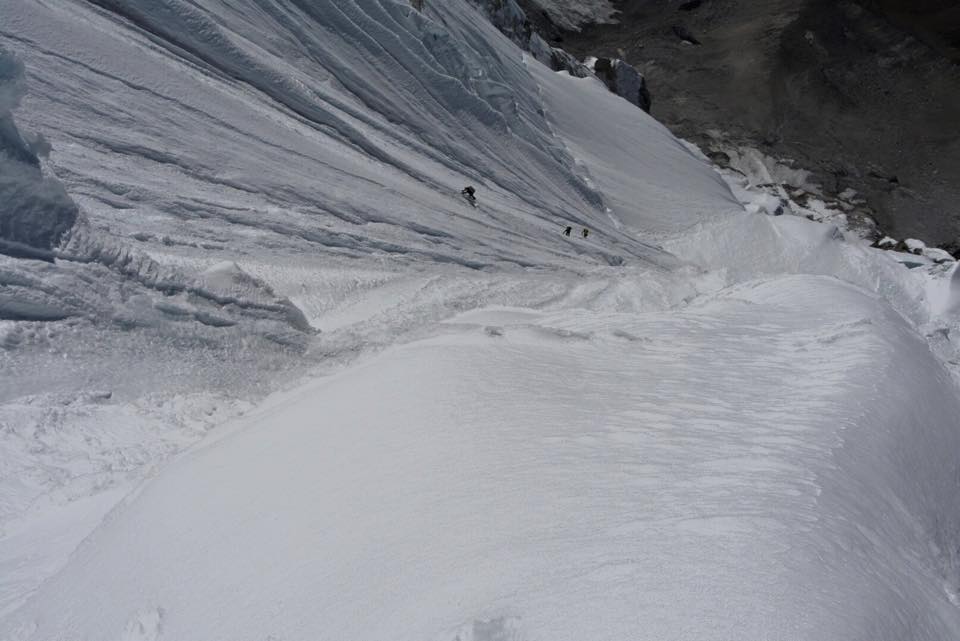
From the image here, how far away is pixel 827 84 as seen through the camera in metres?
46.7

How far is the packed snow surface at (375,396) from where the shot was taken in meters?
3.54

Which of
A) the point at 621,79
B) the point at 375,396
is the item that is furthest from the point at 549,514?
the point at 621,79

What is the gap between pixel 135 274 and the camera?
9.20 m

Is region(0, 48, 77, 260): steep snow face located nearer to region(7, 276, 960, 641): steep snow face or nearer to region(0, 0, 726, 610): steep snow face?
region(0, 0, 726, 610): steep snow face

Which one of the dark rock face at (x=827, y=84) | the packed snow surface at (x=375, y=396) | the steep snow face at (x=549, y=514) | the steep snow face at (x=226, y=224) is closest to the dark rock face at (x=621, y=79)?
the dark rock face at (x=827, y=84)

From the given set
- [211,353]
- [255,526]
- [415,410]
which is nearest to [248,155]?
[211,353]

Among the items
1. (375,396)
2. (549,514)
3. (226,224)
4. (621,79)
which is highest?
(621,79)

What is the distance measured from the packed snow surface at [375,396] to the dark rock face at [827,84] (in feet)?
79.4

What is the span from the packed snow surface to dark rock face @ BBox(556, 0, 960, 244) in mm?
24203

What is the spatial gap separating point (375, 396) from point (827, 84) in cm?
4891

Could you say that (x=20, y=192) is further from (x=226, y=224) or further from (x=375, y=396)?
(x=375, y=396)

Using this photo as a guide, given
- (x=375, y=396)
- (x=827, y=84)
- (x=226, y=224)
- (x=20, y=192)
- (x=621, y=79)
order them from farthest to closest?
(x=827, y=84)
(x=621, y=79)
(x=226, y=224)
(x=20, y=192)
(x=375, y=396)

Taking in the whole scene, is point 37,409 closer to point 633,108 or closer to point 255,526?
point 255,526

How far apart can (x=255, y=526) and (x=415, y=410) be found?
1.56 meters
